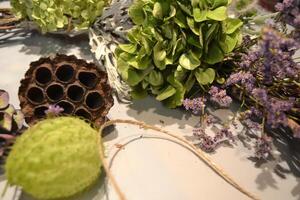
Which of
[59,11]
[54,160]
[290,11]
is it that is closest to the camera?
[54,160]

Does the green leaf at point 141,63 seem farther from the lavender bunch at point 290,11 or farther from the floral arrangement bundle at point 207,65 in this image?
the lavender bunch at point 290,11

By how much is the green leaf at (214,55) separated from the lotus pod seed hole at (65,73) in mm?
206

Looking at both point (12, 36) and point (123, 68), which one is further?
point (12, 36)

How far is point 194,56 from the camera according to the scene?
1.88 ft

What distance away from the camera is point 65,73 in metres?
0.56

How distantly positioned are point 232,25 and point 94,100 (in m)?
0.24

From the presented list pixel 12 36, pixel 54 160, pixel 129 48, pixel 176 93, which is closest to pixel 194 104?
pixel 176 93

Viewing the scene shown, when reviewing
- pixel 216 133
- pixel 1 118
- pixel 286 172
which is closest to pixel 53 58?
pixel 1 118

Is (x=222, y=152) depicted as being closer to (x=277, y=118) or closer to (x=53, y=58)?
(x=277, y=118)

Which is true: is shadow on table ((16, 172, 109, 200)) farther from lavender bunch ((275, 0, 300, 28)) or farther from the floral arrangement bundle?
lavender bunch ((275, 0, 300, 28))

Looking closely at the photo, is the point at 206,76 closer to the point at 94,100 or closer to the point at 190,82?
the point at 190,82

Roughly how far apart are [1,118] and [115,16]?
29cm

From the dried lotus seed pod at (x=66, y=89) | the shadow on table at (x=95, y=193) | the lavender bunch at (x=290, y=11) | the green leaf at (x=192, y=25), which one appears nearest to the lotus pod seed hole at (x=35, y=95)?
the dried lotus seed pod at (x=66, y=89)

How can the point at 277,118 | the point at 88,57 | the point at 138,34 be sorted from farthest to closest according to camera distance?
the point at 88,57
the point at 138,34
the point at 277,118
